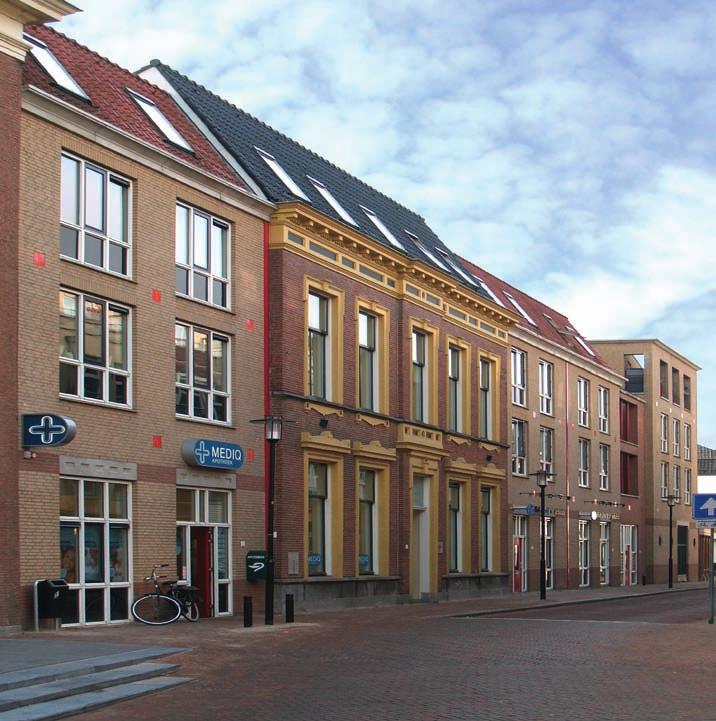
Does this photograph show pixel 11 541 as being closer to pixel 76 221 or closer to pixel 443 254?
pixel 76 221

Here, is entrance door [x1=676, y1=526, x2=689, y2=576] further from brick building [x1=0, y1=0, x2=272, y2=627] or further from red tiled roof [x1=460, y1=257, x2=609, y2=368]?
brick building [x1=0, y1=0, x2=272, y2=627]

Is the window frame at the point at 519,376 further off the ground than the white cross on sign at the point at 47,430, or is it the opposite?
the window frame at the point at 519,376

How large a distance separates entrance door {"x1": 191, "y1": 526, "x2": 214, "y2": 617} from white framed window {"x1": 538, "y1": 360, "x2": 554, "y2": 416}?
85.5 feet

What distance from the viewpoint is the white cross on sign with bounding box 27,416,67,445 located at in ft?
69.0

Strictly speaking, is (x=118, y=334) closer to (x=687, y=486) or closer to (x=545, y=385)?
(x=545, y=385)

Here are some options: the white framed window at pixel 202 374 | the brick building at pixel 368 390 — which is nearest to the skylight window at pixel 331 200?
the brick building at pixel 368 390

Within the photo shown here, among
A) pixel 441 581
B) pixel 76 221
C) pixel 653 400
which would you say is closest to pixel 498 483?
pixel 441 581

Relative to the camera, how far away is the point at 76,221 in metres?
23.3

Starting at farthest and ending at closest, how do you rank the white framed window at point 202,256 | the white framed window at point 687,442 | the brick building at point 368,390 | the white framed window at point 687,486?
the white framed window at point 687,442 < the white framed window at point 687,486 < the brick building at point 368,390 < the white framed window at point 202,256

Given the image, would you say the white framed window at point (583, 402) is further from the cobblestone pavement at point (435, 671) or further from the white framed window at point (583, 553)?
the cobblestone pavement at point (435, 671)

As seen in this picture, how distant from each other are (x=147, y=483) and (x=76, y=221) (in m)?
5.30

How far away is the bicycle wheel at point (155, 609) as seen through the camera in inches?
947

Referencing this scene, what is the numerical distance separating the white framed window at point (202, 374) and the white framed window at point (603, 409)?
113 ft

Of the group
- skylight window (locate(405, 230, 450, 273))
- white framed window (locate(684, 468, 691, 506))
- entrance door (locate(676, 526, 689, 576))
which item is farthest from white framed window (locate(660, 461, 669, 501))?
skylight window (locate(405, 230, 450, 273))
